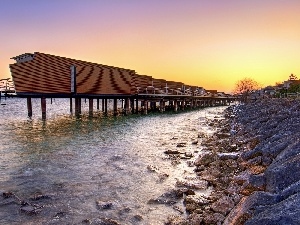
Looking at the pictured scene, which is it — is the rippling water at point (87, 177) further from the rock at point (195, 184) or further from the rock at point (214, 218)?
the rock at point (214, 218)

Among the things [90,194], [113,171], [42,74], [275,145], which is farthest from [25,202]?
[42,74]

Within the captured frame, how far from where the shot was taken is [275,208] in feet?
14.4

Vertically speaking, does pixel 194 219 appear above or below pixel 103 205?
above

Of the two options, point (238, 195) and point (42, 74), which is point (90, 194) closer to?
point (238, 195)

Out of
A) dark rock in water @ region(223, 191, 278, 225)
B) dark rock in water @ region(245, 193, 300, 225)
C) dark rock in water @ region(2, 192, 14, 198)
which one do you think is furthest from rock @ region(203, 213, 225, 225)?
dark rock in water @ region(2, 192, 14, 198)

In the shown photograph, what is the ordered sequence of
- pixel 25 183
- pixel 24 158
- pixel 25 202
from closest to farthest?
pixel 25 202
pixel 25 183
pixel 24 158

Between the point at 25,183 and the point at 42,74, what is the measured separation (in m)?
24.7

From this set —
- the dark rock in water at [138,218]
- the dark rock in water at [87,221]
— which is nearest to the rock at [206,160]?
the dark rock in water at [138,218]

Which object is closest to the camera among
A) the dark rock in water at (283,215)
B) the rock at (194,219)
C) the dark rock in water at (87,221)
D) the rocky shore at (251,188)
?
the dark rock in water at (283,215)

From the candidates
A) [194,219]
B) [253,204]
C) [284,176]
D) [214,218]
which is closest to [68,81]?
[194,219]

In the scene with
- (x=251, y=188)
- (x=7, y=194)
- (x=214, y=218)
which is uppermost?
(x=251, y=188)

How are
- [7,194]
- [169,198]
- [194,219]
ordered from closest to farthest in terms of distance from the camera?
[194,219]
[169,198]
[7,194]

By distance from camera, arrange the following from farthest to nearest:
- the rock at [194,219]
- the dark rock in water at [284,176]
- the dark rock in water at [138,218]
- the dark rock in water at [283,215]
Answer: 1. the dark rock in water at [138,218]
2. the rock at [194,219]
3. the dark rock in water at [284,176]
4. the dark rock in water at [283,215]

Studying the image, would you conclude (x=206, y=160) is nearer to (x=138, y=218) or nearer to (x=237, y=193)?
(x=237, y=193)
